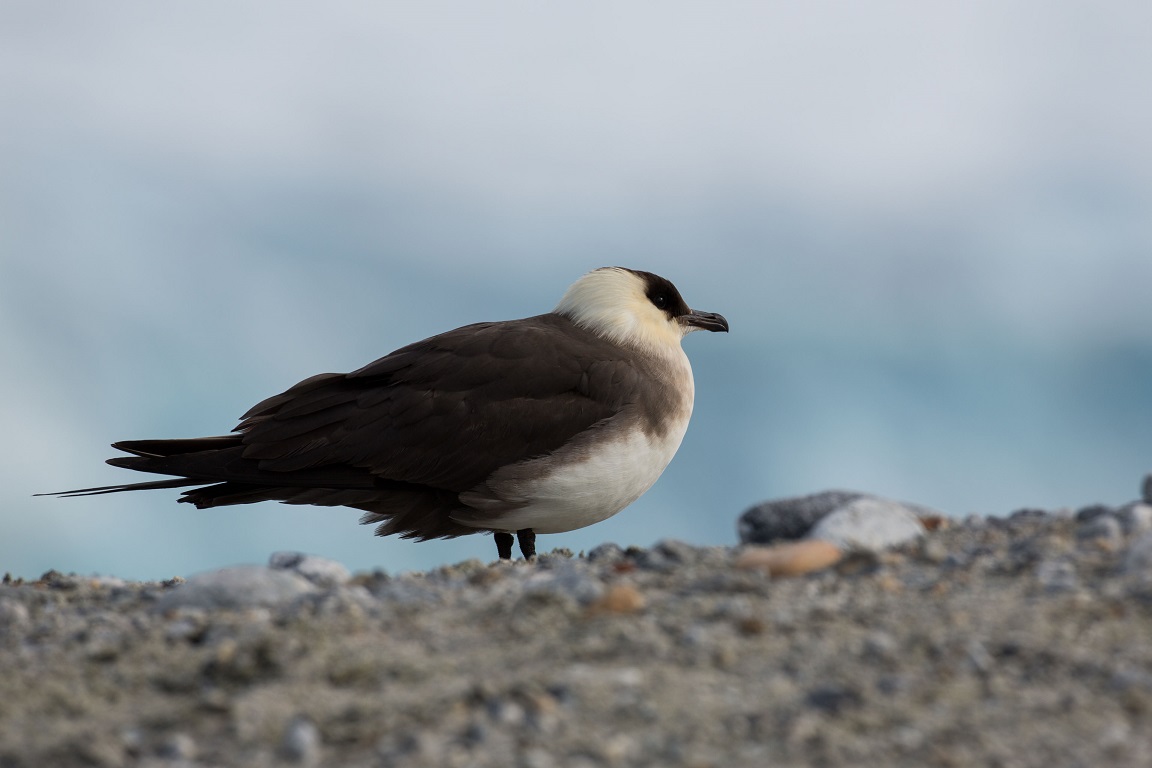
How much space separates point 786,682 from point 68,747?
2.09 metres

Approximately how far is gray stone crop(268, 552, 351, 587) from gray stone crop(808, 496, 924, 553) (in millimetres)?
2209

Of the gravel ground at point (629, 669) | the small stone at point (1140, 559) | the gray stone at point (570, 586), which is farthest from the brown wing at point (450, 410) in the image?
the small stone at point (1140, 559)

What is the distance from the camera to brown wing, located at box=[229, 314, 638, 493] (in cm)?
724

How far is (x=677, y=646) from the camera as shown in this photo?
3924 millimetres

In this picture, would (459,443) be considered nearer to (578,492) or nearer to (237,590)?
(578,492)

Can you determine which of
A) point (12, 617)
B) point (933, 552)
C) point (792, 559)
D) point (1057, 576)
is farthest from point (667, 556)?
point (12, 617)

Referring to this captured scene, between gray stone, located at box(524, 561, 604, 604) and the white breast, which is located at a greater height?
the white breast

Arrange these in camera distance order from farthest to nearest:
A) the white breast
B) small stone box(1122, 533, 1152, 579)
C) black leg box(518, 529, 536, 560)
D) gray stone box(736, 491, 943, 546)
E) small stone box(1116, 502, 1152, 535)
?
black leg box(518, 529, 536, 560), the white breast, gray stone box(736, 491, 943, 546), small stone box(1116, 502, 1152, 535), small stone box(1122, 533, 1152, 579)

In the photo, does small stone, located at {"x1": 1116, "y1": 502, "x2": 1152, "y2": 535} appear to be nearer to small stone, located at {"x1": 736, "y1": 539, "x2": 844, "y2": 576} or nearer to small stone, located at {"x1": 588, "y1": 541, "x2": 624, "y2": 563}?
small stone, located at {"x1": 736, "y1": 539, "x2": 844, "y2": 576}

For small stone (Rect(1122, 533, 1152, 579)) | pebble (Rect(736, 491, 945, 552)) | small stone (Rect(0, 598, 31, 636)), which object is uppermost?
pebble (Rect(736, 491, 945, 552))

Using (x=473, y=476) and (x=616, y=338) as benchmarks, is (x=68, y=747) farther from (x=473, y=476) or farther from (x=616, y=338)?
(x=616, y=338)

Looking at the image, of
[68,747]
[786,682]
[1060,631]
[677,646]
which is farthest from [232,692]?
[1060,631]

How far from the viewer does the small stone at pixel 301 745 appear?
3.31 m

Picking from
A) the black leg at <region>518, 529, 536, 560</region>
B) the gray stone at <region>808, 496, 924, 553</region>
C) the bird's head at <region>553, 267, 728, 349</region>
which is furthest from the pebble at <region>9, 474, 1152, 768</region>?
the bird's head at <region>553, 267, 728, 349</region>
